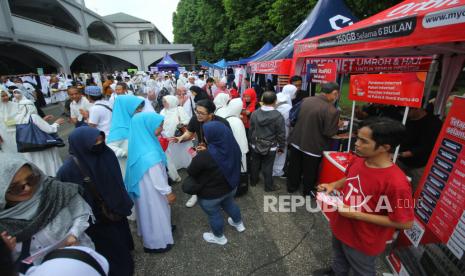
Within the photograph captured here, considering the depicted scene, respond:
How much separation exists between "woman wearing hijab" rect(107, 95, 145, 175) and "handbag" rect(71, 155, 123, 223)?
1.04 m

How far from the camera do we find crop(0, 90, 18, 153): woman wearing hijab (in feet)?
12.3

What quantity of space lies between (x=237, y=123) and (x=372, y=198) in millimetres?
2351

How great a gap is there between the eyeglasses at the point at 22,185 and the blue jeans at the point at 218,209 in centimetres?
155

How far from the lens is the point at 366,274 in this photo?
1846mm

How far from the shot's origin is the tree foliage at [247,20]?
1266 centimetres

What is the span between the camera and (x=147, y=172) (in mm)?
2469

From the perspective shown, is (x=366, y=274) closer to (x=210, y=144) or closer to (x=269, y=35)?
(x=210, y=144)

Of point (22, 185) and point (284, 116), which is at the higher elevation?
point (22, 185)

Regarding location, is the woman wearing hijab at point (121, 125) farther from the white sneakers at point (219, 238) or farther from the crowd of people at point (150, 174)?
the white sneakers at point (219, 238)

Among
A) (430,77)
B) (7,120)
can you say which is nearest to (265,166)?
(430,77)

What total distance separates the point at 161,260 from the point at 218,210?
964mm

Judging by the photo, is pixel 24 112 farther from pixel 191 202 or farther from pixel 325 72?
pixel 325 72

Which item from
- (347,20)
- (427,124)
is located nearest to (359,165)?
(427,124)

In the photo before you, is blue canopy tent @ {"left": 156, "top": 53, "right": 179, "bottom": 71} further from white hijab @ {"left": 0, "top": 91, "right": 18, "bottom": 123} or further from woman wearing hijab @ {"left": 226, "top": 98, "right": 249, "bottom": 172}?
woman wearing hijab @ {"left": 226, "top": 98, "right": 249, "bottom": 172}
